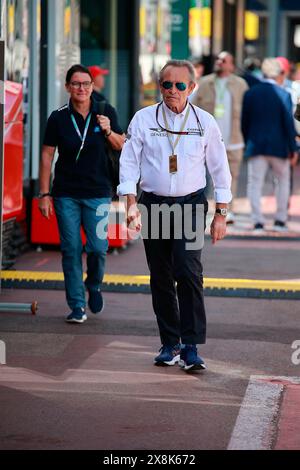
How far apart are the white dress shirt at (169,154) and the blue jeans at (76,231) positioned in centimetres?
154

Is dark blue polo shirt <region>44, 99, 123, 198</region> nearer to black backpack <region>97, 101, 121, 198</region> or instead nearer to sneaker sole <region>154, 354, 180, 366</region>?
black backpack <region>97, 101, 121, 198</region>

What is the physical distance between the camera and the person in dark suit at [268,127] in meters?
14.2

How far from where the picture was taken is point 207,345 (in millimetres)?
8383

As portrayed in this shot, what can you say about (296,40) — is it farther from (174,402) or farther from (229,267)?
(174,402)

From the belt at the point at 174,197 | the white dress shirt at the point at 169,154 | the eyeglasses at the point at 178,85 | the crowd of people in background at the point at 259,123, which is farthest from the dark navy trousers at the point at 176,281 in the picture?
the crowd of people in background at the point at 259,123

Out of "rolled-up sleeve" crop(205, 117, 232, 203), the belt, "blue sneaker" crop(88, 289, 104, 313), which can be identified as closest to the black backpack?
"blue sneaker" crop(88, 289, 104, 313)

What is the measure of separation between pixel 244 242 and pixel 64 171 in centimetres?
513

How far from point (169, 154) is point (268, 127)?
704 centimetres

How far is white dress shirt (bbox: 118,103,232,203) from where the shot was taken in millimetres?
7383

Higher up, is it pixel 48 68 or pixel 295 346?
pixel 48 68

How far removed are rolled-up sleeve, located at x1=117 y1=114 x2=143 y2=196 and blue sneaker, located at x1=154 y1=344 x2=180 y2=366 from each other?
1082 millimetres

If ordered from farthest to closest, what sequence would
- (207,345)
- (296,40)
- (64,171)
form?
(296,40) < (64,171) < (207,345)

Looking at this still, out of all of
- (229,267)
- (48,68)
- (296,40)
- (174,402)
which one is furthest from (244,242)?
(296,40)

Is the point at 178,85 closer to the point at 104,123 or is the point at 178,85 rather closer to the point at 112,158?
the point at 104,123
